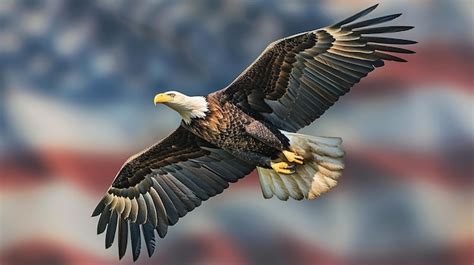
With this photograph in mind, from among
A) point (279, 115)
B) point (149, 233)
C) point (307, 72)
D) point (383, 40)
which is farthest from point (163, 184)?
point (383, 40)

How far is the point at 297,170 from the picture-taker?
14.5 feet

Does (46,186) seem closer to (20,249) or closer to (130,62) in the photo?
(20,249)

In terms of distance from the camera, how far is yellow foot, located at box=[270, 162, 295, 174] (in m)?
4.36

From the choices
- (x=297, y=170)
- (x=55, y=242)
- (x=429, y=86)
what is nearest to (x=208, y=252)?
(x=55, y=242)

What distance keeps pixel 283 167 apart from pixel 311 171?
0.12 metres

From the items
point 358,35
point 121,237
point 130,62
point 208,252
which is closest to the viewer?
point 358,35

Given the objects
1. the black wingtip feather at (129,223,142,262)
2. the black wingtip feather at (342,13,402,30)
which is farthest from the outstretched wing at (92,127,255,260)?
the black wingtip feather at (342,13,402,30)

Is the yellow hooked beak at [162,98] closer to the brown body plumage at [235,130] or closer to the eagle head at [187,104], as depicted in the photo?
the eagle head at [187,104]

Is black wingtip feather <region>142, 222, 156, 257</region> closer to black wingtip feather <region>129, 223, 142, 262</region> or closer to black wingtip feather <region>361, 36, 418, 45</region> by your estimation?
black wingtip feather <region>129, 223, 142, 262</region>

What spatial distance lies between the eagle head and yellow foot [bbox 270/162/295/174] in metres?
0.39

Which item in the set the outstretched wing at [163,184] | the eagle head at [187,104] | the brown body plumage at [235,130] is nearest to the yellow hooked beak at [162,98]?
the eagle head at [187,104]

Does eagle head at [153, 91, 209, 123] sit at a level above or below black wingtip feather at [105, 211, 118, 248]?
above

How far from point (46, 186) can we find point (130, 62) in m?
0.89

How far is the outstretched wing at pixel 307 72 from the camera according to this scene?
163 inches
